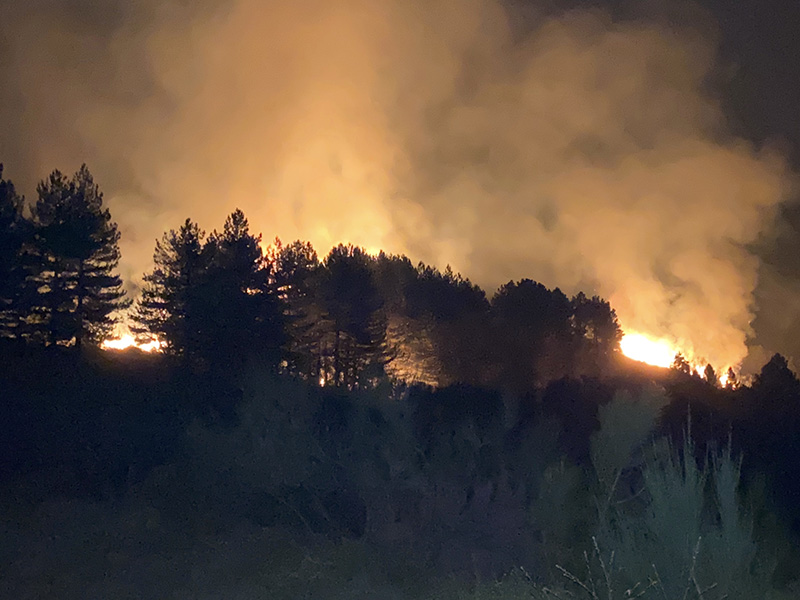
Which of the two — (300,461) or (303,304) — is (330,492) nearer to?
(300,461)

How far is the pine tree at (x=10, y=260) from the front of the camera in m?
26.5

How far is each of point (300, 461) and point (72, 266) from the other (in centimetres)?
1536

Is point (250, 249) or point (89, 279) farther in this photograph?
point (250, 249)

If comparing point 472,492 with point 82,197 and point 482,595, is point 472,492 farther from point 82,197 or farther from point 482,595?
point 82,197

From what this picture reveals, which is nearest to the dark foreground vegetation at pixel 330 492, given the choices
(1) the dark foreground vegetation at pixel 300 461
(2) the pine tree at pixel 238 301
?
(1) the dark foreground vegetation at pixel 300 461

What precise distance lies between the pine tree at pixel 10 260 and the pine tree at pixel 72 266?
0.56 meters

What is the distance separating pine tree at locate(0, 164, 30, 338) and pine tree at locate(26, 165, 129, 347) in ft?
1.82

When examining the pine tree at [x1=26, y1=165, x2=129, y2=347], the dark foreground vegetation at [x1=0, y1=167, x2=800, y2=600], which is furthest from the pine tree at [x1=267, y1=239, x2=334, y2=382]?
the pine tree at [x1=26, y1=165, x2=129, y2=347]

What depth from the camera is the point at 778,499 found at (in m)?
20.3

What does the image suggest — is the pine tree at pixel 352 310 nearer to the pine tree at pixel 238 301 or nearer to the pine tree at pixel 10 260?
Result: the pine tree at pixel 238 301

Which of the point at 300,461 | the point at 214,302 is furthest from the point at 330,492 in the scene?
the point at 214,302

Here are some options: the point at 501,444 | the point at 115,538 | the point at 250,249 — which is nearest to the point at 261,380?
the point at 115,538

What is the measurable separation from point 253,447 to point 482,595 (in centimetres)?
795

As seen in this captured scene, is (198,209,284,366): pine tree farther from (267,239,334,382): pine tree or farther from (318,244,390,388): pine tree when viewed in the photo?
(318,244,390,388): pine tree
